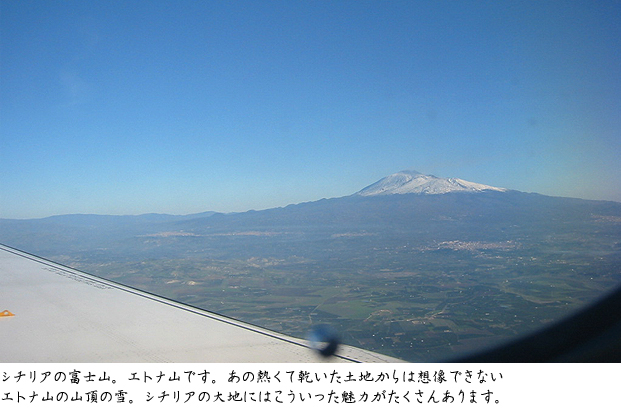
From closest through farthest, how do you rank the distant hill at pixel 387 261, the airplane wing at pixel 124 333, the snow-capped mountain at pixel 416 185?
the airplane wing at pixel 124 333, the distant hill at pixel 387 261, the snow-capped mountain at pixel 416 185

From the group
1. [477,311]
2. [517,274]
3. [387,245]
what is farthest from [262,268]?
[477,311]

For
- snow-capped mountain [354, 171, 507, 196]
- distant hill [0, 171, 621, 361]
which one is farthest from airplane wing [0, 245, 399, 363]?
snow-capped mountain [354, 171, 507, 196]

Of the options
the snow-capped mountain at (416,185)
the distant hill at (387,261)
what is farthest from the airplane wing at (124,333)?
the snow-capped mountain at (416,185)

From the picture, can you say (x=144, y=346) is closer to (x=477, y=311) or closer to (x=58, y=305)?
(x=58, y=305)

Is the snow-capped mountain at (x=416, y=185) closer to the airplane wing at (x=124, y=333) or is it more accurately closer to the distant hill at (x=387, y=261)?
the distant hill at (x=387, y=261)

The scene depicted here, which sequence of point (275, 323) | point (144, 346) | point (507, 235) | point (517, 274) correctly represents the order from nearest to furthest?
point (144, 346)
point (275, 323)
point (517, 274)
point (507, 235)
